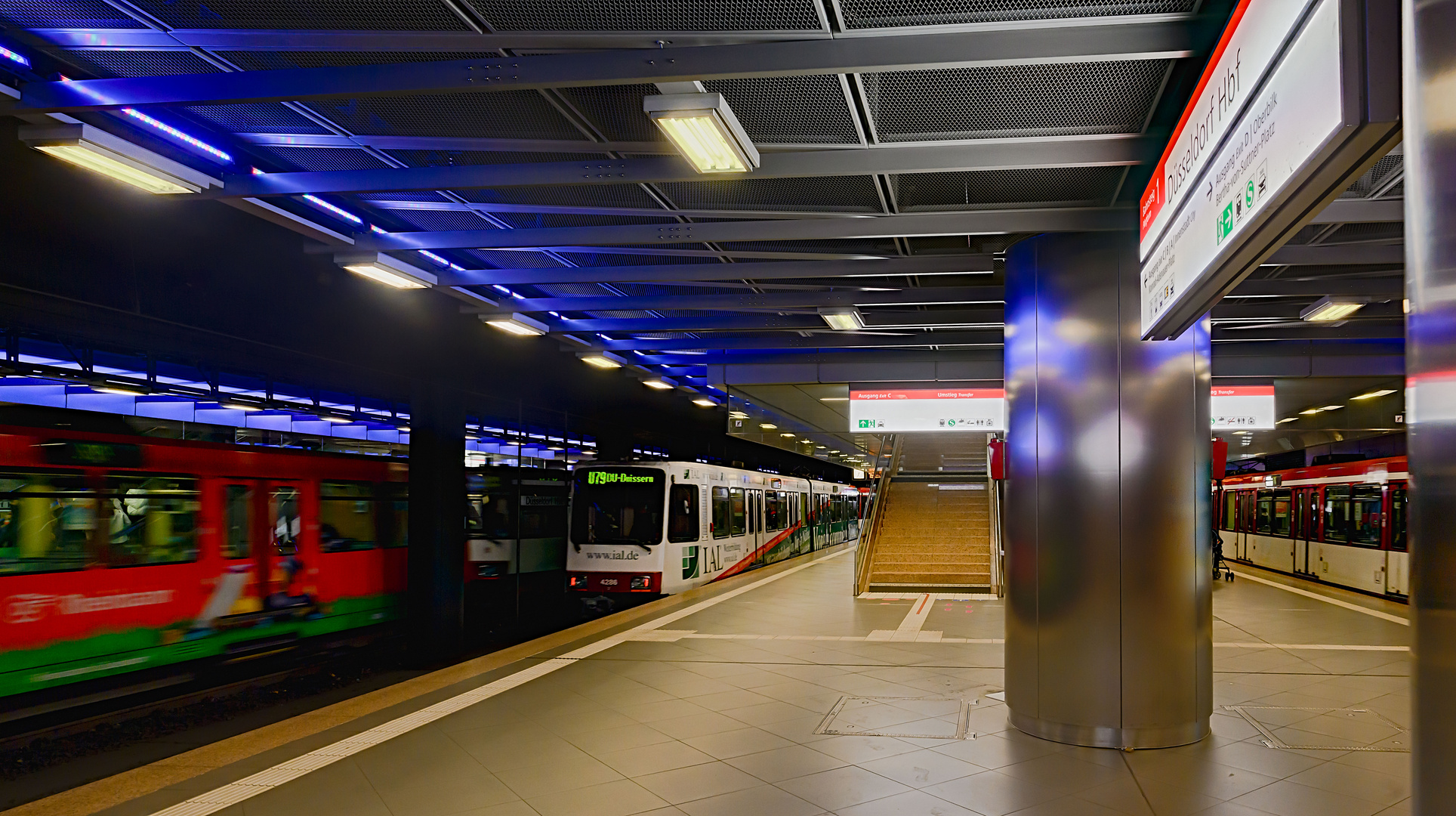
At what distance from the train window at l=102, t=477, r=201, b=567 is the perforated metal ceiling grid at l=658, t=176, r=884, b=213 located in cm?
619

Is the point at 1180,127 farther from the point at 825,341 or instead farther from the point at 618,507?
the point at 618,507

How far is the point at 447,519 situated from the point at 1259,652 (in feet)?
31.3

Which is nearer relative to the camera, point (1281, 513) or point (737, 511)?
point (737, 511)

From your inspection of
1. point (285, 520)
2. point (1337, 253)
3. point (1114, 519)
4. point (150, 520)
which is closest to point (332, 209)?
point (150, 520)

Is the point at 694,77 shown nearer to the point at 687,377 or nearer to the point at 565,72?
the point at 565,72

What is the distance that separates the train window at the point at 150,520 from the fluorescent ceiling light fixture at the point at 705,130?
7199mm

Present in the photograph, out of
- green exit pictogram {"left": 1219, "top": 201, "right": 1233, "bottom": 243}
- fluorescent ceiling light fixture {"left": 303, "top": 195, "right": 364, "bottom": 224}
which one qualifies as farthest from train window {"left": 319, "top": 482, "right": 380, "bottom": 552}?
green exit pictogram {"left": 1219, "top": 201, "right": 1233, "bottom": 243}

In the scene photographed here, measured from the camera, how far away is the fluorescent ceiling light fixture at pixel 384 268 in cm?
821

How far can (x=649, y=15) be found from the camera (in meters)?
4.46

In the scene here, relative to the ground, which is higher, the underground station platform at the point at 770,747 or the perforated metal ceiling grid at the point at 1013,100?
the perforated metal ceiling grid at the point at 1013,100

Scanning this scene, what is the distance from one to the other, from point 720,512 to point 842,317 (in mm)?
8138

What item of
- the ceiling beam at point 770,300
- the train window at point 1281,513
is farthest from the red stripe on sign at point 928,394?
the train window at point 1281,513

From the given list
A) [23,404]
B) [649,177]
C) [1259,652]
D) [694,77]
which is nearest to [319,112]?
[649,177]

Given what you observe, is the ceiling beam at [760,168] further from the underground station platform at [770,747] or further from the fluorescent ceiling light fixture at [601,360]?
the fluorescent ceiling light fixture at [601,360]
